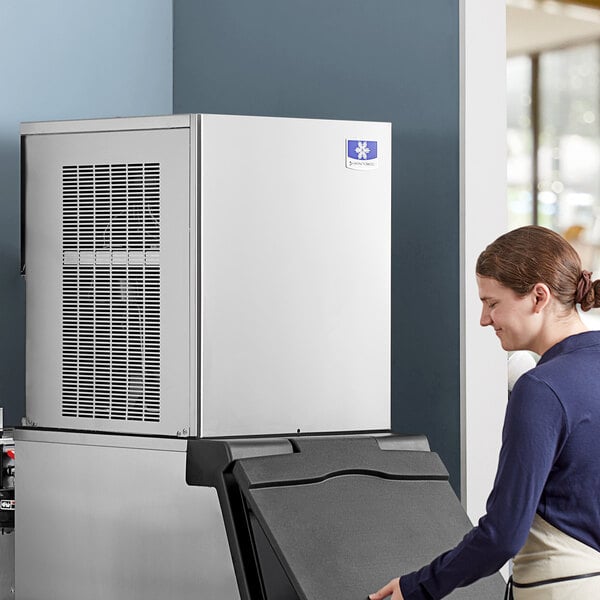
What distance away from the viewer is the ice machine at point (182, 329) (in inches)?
91.8

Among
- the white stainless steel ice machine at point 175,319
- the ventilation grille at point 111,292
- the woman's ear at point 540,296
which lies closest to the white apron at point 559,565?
the woman's ear at point 540,296

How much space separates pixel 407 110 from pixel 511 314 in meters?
1.32

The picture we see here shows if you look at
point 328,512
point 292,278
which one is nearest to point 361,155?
point 292,278

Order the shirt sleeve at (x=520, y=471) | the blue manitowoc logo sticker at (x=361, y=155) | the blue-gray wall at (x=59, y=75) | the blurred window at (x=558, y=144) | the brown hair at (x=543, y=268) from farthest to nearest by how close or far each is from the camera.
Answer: the blurred window at (x=558, y=144), the blue-gray wall at (x=59, y=75), the blue manitowoc logo sticker at (x=361, y=155), the brown hair at (x=543, y=268), the shirt sleeve at (x=520, y=471)

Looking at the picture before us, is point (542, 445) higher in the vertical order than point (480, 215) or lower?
lower

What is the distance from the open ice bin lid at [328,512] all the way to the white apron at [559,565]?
0.42 meters

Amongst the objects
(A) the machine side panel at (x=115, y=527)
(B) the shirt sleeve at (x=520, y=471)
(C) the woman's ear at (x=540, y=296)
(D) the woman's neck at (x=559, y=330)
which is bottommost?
(A) the machine side panel at (x=115, y=527)

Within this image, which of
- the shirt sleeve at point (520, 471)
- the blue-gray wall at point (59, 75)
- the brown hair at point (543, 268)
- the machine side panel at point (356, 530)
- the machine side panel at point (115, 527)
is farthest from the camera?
the blue-gray wall at point (59, 75)

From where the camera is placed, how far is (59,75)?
290 cm

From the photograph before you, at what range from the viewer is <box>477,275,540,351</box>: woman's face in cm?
165

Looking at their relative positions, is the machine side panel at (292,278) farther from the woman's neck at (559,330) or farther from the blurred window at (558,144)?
the blurred window at (558,144)

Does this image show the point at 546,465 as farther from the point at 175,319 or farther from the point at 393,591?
the point at 175,319

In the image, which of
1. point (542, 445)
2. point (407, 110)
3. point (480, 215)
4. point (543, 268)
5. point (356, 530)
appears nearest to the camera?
point (542, 445)

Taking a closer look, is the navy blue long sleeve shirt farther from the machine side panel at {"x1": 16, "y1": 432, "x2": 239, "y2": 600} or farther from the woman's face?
the machine side panel at {"x1": 16, "y1": 432, "x2": 239, "y2": 600}
